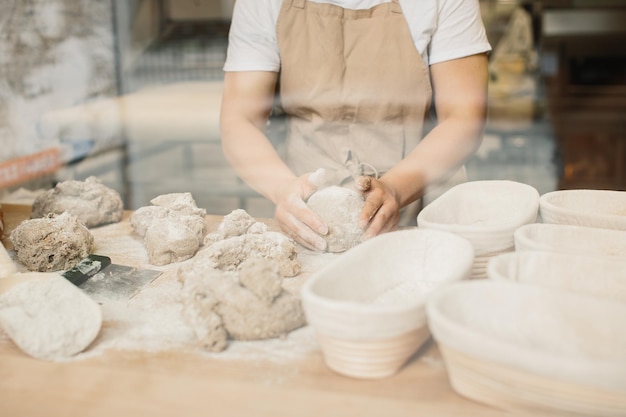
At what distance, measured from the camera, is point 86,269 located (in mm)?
1171

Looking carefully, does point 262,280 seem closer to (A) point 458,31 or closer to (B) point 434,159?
(B) point 434,159

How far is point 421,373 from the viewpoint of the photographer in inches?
32.3

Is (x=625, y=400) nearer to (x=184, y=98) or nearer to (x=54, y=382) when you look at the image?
(x=54, y=382)

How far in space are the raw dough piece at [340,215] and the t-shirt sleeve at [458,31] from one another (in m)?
0.45

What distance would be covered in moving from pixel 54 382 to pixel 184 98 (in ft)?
3.35

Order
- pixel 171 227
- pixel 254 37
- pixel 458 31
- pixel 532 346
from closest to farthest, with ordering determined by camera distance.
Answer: pixel 532 346 → pixel 171 227 → pixel 458 31 → pixel 254 37

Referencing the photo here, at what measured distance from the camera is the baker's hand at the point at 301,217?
4.10ft

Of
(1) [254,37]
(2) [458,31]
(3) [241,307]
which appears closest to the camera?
(3) [241,307]

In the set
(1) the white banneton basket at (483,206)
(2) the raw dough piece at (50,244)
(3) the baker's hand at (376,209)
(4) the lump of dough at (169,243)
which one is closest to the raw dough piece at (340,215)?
(3) the baker's hand at (376,209)

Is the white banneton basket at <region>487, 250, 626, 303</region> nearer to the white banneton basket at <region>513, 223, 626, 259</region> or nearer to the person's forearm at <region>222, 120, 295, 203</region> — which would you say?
the white banneton basket at <region>513, 223, 626, 259</region>

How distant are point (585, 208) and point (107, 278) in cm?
85

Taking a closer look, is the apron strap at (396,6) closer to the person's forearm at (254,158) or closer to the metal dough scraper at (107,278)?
the person's forearm at (254,158)

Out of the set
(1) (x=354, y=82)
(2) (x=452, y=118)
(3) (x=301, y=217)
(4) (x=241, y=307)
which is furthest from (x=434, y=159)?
(4) (x=241, y=307)

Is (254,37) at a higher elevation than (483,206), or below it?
higher
